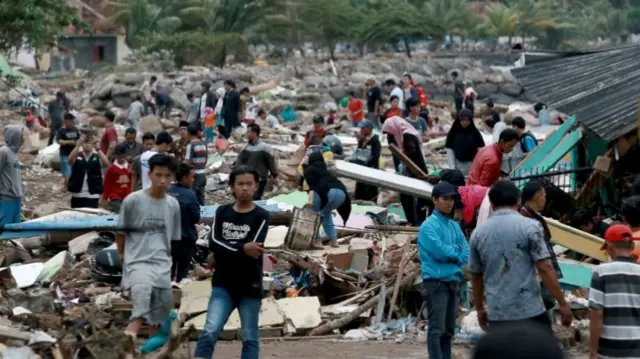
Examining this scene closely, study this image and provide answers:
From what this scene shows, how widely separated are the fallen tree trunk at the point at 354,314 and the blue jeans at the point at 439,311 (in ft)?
6.72

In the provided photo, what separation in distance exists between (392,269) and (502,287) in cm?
390

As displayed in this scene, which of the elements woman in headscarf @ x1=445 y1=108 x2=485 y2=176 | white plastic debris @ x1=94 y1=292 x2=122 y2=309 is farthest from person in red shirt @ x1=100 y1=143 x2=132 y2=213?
woman in headscarf @ x1=445 y1=108 x2=485 y2=176

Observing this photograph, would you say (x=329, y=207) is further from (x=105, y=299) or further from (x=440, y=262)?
(x=440, y=262)

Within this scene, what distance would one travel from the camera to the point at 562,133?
1471cm

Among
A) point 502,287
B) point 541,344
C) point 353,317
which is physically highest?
point 541,344

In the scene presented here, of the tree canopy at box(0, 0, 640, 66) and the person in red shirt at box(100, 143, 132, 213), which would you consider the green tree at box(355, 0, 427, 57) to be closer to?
the tree canopy at box(0, 0, 640, 66)

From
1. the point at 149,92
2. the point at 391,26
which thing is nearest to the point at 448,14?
the point at 391,26

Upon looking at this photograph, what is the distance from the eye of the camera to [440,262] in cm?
838

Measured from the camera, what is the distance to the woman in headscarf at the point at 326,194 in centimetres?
1314

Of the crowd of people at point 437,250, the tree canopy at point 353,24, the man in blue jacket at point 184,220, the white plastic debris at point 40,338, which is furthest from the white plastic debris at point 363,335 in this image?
the tree canopy at point 353,24

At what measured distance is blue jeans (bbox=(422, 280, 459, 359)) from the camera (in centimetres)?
840

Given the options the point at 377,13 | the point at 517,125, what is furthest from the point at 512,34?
the point at 517,125

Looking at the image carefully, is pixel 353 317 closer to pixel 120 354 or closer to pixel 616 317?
pixel 120 354

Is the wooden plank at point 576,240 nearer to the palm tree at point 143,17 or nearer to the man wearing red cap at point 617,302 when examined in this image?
the man wearing red cap at point 617,302
